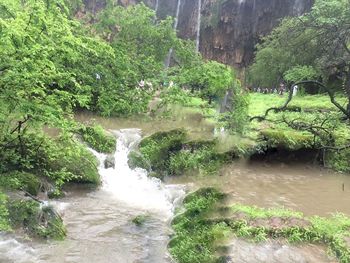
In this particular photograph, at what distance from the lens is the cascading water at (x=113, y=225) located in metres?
8.48

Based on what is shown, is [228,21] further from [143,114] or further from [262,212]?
[262,212]

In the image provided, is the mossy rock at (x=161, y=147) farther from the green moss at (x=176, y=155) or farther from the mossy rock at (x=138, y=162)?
the mossy rock at (x=138, y=162)

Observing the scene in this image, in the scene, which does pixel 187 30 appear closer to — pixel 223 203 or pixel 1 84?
pixel 223 203

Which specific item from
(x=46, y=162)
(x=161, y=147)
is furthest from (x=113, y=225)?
(x=161, y=147)

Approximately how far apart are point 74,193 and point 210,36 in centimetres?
4131

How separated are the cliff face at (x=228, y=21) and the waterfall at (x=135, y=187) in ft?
110

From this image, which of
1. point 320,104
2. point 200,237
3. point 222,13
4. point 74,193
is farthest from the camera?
point 222,13

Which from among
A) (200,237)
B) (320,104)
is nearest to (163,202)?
(200,237)

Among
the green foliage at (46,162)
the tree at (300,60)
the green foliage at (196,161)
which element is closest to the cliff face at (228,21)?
the tree at (300,60)

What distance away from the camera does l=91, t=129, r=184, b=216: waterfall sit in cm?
1210

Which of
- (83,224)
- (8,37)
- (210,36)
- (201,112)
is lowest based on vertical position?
(83,224)

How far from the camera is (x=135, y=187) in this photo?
44.9ft

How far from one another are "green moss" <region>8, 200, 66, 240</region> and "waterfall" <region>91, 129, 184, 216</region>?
2.89 meters

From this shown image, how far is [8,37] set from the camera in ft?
19.6
